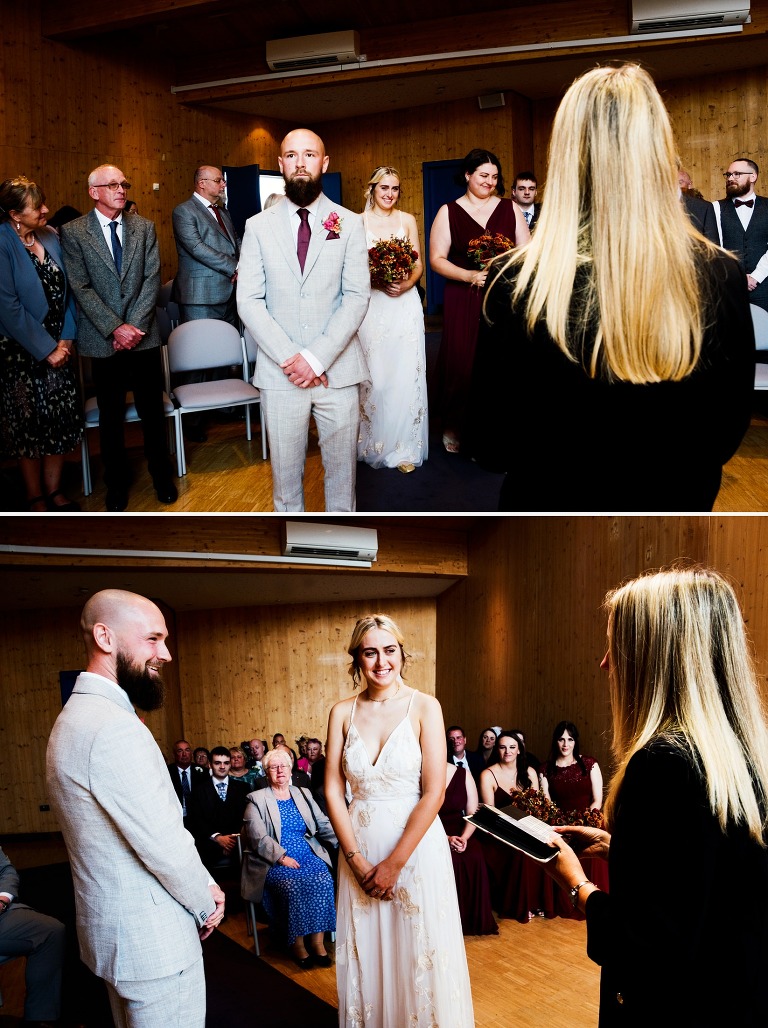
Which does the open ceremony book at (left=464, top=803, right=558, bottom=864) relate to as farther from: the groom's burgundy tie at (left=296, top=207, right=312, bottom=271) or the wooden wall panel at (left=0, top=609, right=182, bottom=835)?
the wooden wall panel at (left=0, top=609, right=182, bottom=835)

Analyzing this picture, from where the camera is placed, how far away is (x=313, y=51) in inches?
195

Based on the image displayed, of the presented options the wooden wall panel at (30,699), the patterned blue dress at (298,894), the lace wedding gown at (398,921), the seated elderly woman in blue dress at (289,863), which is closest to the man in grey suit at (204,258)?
the wooden wall panel at (30,699)

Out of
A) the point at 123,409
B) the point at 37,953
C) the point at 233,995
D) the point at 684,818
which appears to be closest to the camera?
the point at 684,818

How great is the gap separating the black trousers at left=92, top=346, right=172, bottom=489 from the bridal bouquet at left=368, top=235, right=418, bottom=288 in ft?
4.27

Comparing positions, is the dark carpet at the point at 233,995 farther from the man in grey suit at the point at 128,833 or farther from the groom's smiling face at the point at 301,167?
the groom's smiling face at the point at 301,167

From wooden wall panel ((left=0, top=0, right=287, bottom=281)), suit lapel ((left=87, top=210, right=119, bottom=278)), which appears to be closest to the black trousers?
suit lapel ((left=87, top=210, right=119, bottom=278))

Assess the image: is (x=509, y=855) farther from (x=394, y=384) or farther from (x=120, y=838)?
(x=120, y=838)

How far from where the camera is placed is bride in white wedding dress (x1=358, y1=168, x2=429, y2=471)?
15.5 ft

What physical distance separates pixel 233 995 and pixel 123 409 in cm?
248

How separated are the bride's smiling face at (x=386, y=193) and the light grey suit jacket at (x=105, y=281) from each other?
136cm

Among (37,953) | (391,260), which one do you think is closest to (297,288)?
(391,260)

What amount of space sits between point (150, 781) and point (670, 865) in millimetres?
1272

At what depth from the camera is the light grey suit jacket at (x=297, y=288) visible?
298 centimetres

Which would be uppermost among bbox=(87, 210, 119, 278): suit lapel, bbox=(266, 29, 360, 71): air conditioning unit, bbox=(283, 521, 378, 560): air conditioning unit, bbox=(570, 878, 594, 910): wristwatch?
bbox=(266, 29, 360, 71): air conditioning unit
